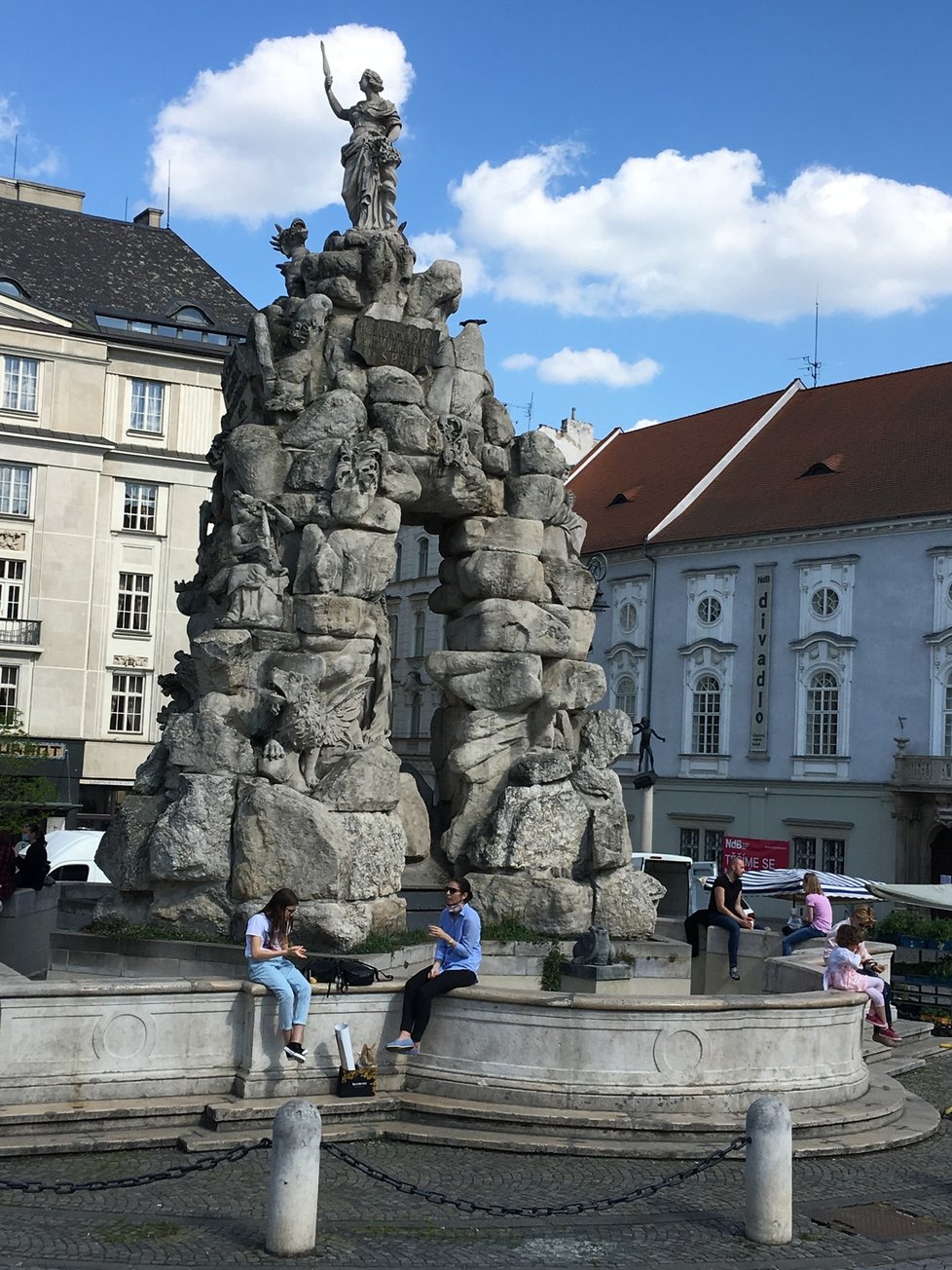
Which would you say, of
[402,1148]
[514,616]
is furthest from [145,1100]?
[514,616]

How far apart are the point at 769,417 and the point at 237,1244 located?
3915 centimetres

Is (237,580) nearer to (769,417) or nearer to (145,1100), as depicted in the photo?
(145,1100)

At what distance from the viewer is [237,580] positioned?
12.6 m

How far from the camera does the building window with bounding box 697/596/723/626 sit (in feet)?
133

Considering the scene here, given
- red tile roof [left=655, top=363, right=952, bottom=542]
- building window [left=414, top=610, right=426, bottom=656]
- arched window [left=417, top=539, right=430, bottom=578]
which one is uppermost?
red tile roof [left=655, top=363, right=952, bottom=542]

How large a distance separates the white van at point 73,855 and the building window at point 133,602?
1478 cm

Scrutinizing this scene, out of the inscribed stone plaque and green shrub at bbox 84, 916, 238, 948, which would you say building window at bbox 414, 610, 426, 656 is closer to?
the inscribed stone plaque

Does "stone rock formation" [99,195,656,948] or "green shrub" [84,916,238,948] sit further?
"stone rock formation" [99,195,656,948]

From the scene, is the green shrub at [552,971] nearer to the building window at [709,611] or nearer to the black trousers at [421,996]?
the black trousers at [421,996]

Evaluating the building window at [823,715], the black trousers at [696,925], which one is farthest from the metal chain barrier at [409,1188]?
the building window at [823,715]

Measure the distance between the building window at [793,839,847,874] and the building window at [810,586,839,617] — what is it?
561 cm

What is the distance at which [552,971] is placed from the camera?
12.6m

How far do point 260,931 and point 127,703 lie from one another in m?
30.3

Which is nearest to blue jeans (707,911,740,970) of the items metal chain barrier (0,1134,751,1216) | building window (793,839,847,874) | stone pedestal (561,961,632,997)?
stone pedestal (561,961,632,997)
